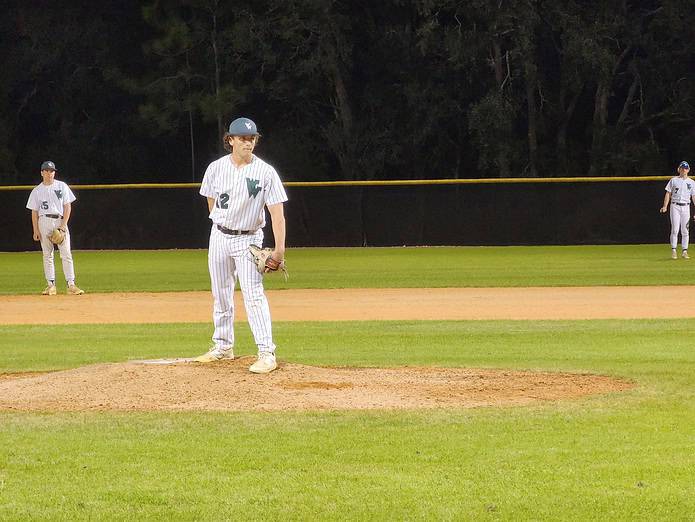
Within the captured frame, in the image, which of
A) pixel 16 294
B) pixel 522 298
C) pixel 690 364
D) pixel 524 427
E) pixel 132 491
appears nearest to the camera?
pixel 132 491

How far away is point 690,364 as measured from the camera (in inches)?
353

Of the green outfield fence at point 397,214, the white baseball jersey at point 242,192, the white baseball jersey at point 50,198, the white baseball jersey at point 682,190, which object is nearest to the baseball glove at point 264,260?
the white baseball jersey at point 242,192

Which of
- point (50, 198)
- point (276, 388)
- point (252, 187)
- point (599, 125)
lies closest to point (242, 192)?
point (252, 187)

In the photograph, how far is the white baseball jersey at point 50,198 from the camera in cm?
1684

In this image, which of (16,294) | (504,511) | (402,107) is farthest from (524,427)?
(402,107)

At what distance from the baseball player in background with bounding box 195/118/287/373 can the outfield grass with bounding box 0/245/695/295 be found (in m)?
9.91

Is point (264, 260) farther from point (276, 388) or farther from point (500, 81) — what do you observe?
point (500, 81)

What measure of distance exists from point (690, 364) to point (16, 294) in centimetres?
1137

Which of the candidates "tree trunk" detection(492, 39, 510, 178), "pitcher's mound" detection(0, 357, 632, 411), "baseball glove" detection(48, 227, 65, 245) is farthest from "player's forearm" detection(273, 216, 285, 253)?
"tree trunk" detection(492, 39, 510, 178)

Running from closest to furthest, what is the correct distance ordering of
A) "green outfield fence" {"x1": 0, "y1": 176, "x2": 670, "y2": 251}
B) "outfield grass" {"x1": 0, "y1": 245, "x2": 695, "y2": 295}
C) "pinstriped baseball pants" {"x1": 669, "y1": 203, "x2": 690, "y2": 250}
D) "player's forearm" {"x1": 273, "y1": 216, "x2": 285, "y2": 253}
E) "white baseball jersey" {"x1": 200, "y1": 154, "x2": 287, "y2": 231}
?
1. "player's forearm" {"x1": 273, "y1": 216, "x2": 285, "y2": 253}
2. "white baseball jersey" {"x1": 200, "y1": 154, "x2": 287, "y2": 231}
3. "outfield grass" {"x1": 0, "y1": 245, "x2": 695, "y2": 295}
4. "pinstriped baseball pants" {"x1": 669, "y1": 203, "x2": 690, "y2": 250}
5. "green outfield fence" {"x1": 0, "y1": 176, "x2": 670, "y2": 251}

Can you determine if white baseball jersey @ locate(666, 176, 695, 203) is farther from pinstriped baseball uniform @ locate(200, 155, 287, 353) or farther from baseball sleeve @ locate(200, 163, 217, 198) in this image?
baseball sleeve @ locate(200, 163, 217, 198)

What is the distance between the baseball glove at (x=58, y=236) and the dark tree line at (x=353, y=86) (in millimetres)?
21334

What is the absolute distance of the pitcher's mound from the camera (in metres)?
7.17

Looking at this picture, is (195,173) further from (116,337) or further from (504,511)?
(504,511)
